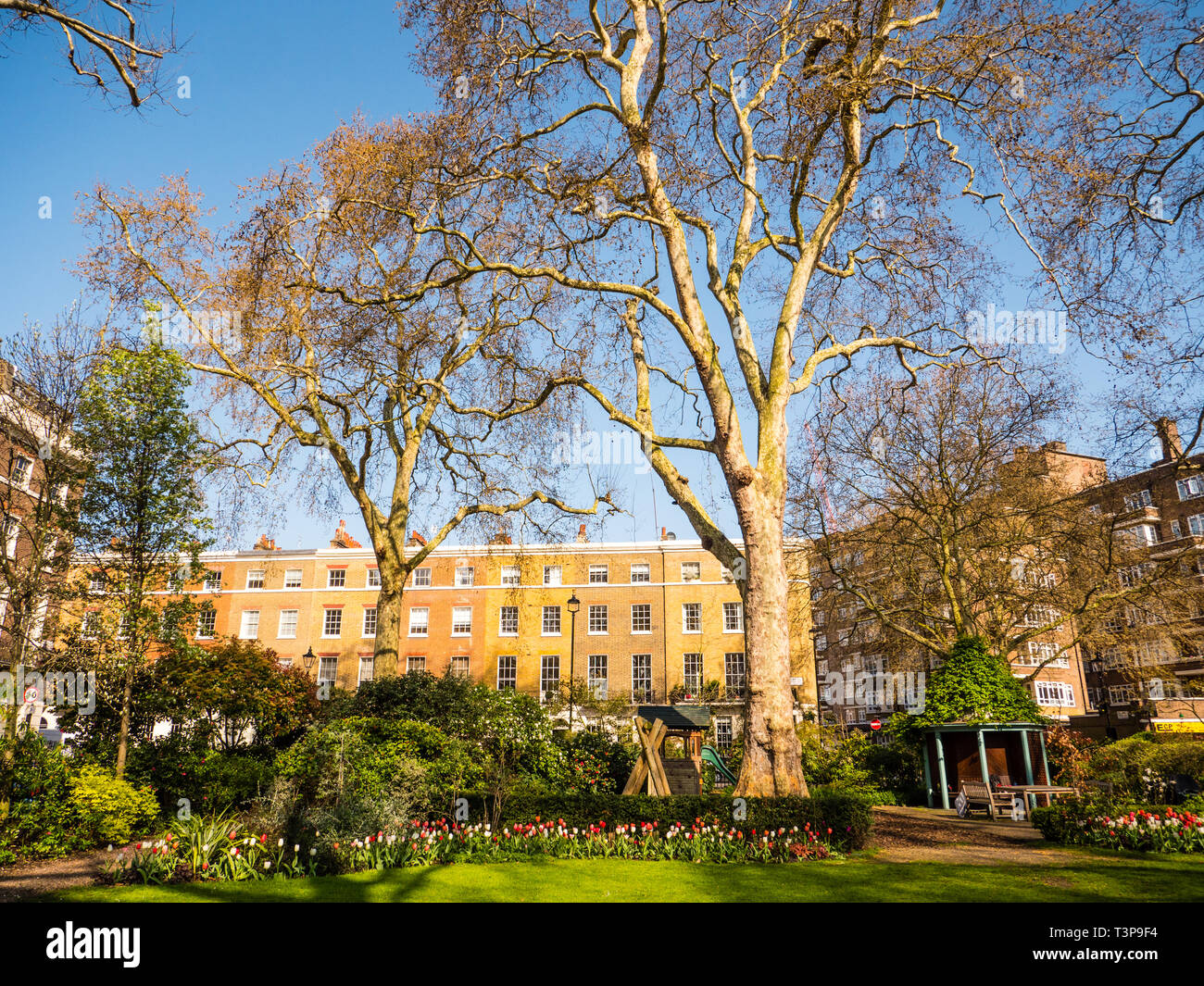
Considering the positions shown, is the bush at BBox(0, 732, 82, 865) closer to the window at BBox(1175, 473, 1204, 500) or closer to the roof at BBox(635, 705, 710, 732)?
the roof at BBox(635, 705, 710, 732)

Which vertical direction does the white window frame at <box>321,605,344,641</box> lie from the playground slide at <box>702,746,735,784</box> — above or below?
above

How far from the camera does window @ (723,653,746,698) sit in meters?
40.8

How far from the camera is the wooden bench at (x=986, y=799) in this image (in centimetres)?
1664

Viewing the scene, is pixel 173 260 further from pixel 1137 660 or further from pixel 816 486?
pixel 1137 660

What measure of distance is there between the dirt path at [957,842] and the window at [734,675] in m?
23.4

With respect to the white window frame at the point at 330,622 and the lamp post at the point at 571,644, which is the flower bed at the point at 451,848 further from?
the white window frame at the point at 330,622

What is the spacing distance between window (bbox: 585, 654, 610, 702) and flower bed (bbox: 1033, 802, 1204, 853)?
29.9m

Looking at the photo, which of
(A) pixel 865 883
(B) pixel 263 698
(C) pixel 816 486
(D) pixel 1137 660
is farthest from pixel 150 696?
(D) pixel 1137 660

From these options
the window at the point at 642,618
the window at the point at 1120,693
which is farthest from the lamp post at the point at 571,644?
the window at the point at 1120,693

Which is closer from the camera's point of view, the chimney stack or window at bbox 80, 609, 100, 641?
the chimney stack

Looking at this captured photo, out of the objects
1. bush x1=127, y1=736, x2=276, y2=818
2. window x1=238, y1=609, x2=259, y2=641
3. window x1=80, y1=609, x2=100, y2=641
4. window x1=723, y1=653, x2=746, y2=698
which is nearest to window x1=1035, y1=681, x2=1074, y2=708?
window x1=723, y1=653, x2=746, y2=698

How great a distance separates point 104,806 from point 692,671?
108 ft
